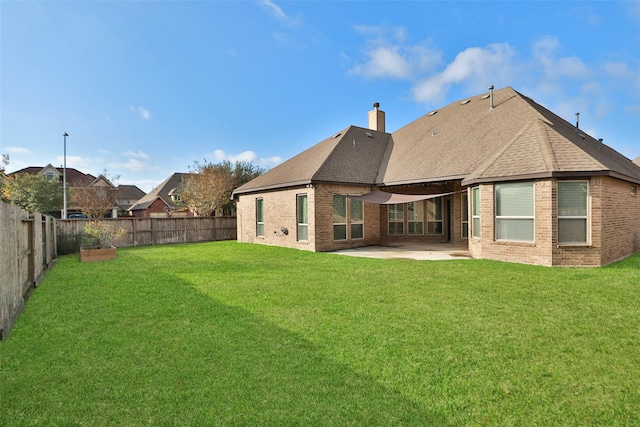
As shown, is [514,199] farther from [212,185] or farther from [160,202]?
[160,202]

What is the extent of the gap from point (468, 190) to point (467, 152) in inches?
85.3

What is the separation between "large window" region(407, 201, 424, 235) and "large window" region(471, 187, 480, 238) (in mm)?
4414

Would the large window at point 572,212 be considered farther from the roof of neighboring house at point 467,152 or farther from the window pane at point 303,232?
the window pane at point 303,232

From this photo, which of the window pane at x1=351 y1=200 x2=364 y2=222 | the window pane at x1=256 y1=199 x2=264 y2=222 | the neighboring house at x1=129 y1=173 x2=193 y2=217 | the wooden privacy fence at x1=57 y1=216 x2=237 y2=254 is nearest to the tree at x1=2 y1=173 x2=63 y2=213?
the neighboring house at x1=129 y1=173 x2=193 y2=217

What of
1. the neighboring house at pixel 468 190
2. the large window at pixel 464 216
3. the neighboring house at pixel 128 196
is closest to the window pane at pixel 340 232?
the neighboring house at pixel 468 190

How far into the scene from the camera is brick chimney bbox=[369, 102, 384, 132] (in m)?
19.8

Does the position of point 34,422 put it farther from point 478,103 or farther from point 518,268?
point 478,103

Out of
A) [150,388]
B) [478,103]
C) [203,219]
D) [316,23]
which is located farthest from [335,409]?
[203,219]

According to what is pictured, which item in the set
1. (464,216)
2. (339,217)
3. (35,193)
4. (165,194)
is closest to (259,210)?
(339,217)

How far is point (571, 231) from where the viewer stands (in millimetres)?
9102

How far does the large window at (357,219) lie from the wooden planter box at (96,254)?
30.1 feet

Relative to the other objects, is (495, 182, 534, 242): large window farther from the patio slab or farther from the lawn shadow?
the lawn shadow

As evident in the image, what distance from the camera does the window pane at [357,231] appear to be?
46.7 ft

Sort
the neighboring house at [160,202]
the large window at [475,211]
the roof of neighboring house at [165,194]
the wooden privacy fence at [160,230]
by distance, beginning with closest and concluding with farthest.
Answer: the large window at [475,211] → the wooden privacy fence at [160,230] → the neighboring house at [160,202] → the roof of neighboring house at [165,194]
